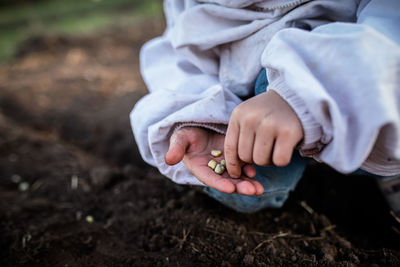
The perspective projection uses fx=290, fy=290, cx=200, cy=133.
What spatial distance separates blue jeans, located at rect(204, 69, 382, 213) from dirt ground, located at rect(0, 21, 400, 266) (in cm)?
7

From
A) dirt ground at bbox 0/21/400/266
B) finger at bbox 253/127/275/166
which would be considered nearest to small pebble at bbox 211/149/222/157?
finger at bbox 253/127/275/166

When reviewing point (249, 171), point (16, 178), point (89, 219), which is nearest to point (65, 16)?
point (16, 178)

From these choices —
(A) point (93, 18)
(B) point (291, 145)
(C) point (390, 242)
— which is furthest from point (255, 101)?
(A) point (93, 18)

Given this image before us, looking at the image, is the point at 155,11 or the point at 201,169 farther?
the point at 155,11

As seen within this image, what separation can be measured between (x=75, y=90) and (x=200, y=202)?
83.4 inches

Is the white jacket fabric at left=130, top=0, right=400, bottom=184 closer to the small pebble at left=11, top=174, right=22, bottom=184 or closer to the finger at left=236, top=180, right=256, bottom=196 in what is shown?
the finger at left=236, top=180, right=256, bottom=196

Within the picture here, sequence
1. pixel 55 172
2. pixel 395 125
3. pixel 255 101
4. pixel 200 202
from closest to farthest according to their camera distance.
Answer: pixel 395 125, pixel 255 101, pixel 200 202, pixel 55 172

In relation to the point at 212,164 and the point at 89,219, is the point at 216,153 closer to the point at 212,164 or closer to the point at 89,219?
the point at 212,164

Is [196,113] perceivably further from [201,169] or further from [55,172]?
[55,172]

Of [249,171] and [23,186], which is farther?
[23,186]

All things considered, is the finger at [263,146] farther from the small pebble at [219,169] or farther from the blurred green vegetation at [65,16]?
the blurred green vegetation at [65,16]

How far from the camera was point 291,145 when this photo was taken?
750 mm

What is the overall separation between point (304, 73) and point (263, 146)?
21 centimetres

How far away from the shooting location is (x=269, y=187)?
1.23 meters
